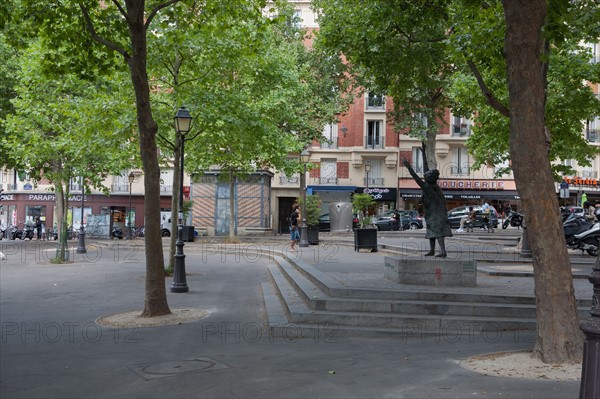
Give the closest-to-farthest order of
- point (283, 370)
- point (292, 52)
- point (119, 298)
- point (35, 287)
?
1. point (283, 370)
2. point (119, 298)
3. point (35, 287)
4. point (292, 52)

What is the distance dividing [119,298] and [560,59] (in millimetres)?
14783

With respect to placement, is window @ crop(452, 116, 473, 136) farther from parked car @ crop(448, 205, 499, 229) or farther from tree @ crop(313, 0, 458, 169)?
tree @ crop(313, 0, 458, 169)

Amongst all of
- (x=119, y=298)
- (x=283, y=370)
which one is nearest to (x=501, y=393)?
(x=283, y=370)

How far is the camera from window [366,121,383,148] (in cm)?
4816

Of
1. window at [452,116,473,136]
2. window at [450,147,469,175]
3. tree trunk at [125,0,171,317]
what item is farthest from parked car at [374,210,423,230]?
tree trunk at [125,0,171,317]

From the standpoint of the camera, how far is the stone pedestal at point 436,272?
33.8 feet

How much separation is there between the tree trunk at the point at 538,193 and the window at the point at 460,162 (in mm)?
43178

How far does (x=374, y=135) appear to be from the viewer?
4831cm

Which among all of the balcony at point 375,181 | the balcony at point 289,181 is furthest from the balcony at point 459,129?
the balcony at point 289,181

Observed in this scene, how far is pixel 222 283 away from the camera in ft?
48.0

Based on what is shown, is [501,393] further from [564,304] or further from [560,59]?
[560,59]

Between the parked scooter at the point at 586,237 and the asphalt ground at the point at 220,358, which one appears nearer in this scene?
the asphalt ground at the point at 220,358

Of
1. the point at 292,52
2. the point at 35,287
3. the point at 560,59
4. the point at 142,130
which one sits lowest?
the point at 35,287

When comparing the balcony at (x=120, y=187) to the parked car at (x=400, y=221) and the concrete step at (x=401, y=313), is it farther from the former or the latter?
the concrete step at (x=401, y=313)
